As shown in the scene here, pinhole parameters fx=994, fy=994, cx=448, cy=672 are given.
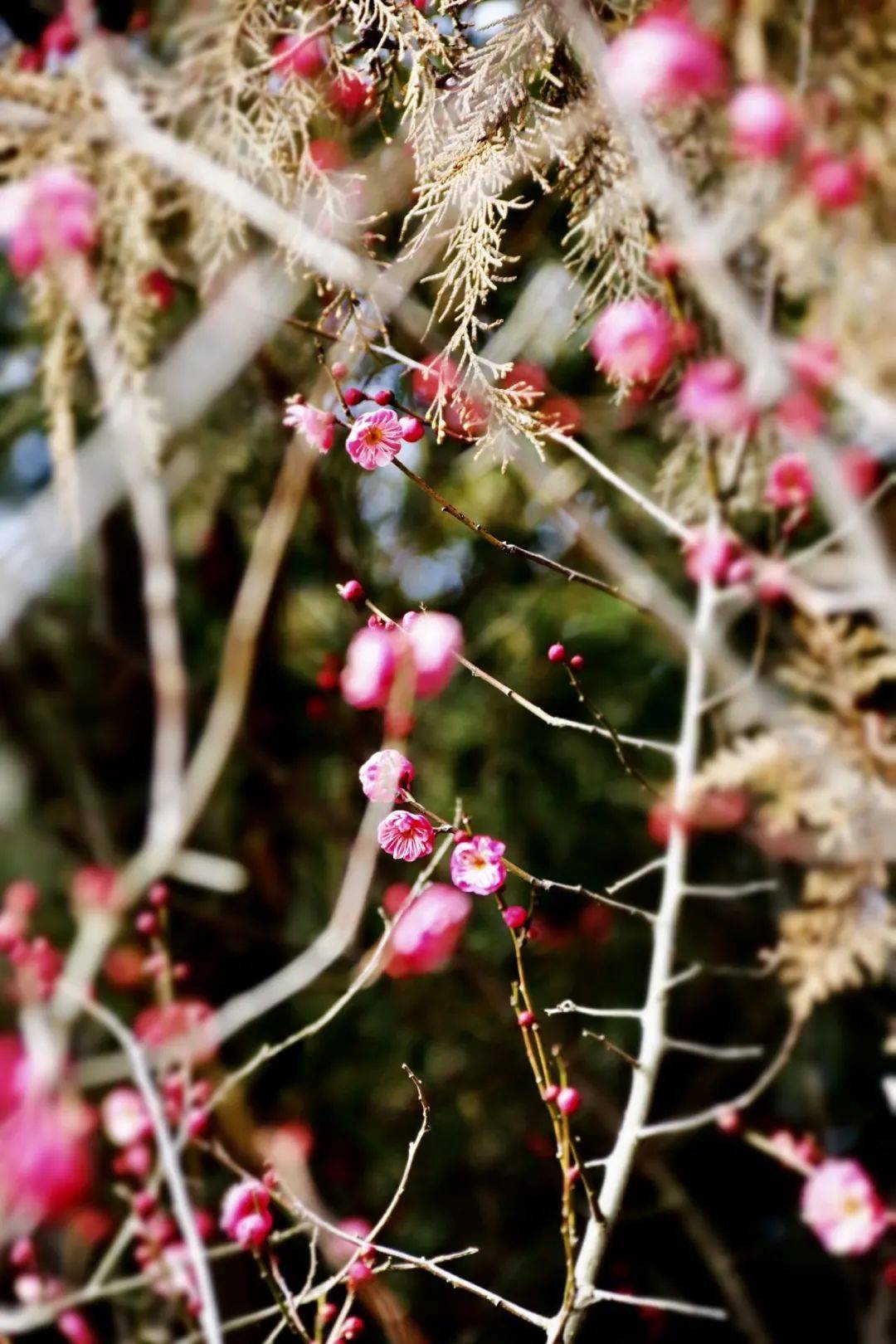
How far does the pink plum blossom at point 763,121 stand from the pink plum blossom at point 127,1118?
5.30 ft

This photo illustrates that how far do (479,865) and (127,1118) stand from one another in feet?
3.34

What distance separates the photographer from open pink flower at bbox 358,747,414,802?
0.80m

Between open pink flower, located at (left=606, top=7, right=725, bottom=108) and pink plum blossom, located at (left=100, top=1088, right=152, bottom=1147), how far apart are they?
1.45 metres

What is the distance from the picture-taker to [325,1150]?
223cm

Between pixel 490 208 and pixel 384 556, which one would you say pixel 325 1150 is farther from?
pixel 490 208

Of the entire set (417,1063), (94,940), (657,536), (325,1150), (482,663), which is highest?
(657,536)

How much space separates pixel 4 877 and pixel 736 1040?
94.8 inches

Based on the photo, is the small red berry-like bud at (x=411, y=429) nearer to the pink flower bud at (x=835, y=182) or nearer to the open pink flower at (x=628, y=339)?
the open pink flower at (x=628, y=339)

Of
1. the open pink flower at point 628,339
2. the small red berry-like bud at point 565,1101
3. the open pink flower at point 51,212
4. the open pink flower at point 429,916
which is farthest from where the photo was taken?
the open pink flower at point 51,212

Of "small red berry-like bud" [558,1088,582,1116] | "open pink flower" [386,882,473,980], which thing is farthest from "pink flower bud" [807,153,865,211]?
"small red berry-like bud" [558,1088,582,1116]

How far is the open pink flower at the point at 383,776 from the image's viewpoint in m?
Answer: 0.80

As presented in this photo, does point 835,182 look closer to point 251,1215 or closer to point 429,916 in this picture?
point 429,916

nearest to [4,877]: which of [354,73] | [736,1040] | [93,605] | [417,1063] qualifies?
[93,605]

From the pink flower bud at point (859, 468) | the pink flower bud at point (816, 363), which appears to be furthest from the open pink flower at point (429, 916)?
the pink flower bud at point (816, 363)
